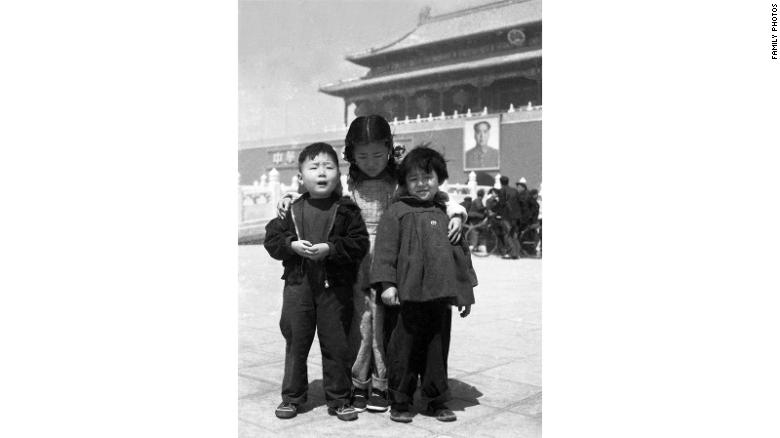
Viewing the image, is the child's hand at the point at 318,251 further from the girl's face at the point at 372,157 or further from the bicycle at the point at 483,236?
the bicycle at the point at 483,236

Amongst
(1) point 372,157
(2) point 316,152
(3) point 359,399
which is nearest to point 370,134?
(1) point 372,157

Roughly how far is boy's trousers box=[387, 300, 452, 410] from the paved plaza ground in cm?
10

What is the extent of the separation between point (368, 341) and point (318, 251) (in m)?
0.43

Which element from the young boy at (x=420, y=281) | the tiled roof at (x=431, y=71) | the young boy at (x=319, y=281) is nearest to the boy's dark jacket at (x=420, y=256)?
the young boy at (x=420, y=281)

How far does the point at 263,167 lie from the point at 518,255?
11502 mm

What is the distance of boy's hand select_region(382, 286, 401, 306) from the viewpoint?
264 centimetres

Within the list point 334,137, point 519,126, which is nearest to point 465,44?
point 519,126

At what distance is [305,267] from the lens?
9.00ft

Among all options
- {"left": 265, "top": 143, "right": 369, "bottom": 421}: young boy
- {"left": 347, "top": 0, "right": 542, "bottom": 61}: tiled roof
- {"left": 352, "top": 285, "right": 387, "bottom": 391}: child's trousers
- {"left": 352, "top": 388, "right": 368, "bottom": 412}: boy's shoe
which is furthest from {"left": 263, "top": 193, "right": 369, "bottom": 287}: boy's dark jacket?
{"left": 347, "top": 0, "right": 542, "bottom": 61}: tiled roof

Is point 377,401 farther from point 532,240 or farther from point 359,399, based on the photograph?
point 532,240

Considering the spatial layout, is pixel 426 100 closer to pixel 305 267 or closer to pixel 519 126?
pixel 519 126

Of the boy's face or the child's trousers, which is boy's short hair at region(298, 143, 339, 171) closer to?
the boy's face

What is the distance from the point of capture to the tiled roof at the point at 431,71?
53.4ft

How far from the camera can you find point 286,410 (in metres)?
2.68
